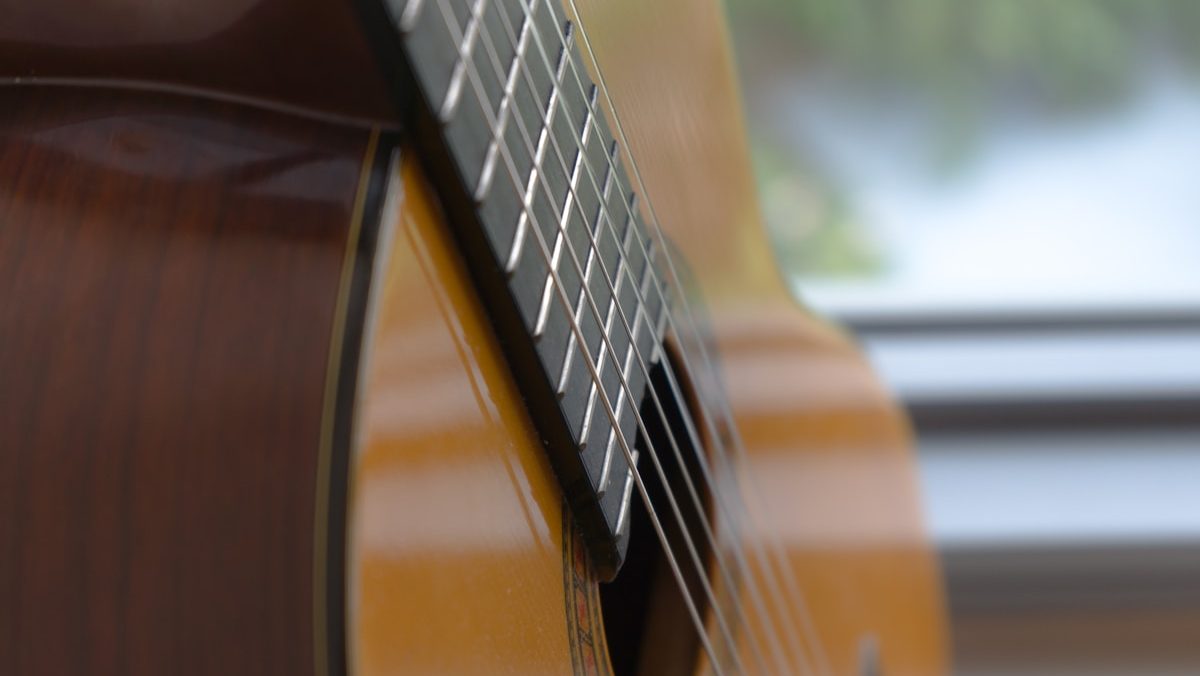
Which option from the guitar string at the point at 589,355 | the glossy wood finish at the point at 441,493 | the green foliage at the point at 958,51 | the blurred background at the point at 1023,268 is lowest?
the glossy wood finish at the point at 441,493

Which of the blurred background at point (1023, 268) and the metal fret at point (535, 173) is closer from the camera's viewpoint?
the metal fret at point (535, 173)

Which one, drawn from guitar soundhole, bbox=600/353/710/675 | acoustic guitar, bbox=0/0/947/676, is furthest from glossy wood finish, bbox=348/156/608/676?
guitar soundhole, bbox=600/353/710/675

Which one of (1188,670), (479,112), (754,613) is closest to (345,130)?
(479,112)

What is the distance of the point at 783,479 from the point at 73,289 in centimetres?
32

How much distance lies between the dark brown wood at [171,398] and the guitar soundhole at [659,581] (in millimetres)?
180

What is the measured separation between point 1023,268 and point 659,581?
0.61 meters

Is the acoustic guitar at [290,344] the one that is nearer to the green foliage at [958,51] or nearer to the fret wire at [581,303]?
the fret wire at [581,303]

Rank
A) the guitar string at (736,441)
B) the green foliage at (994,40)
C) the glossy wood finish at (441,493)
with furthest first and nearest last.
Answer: the green foliage at (994,40) < the guitar string at (736,441) < the glossy wood finish at (441,493)

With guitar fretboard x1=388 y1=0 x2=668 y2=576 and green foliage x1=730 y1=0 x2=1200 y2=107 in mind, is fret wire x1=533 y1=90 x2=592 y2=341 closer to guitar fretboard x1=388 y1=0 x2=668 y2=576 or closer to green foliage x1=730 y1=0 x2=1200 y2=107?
guitar fretboard x1=388 y1=0 x2=668 y2=576

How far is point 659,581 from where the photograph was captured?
1.27 ft

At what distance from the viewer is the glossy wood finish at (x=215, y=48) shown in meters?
0.21

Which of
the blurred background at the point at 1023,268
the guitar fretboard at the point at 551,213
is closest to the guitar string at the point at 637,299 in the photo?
the guitar fretboard at the point at 551,213

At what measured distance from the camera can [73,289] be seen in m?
0.21

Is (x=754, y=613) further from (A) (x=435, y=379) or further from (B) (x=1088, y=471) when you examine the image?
(B) (x=1088, y=471)
